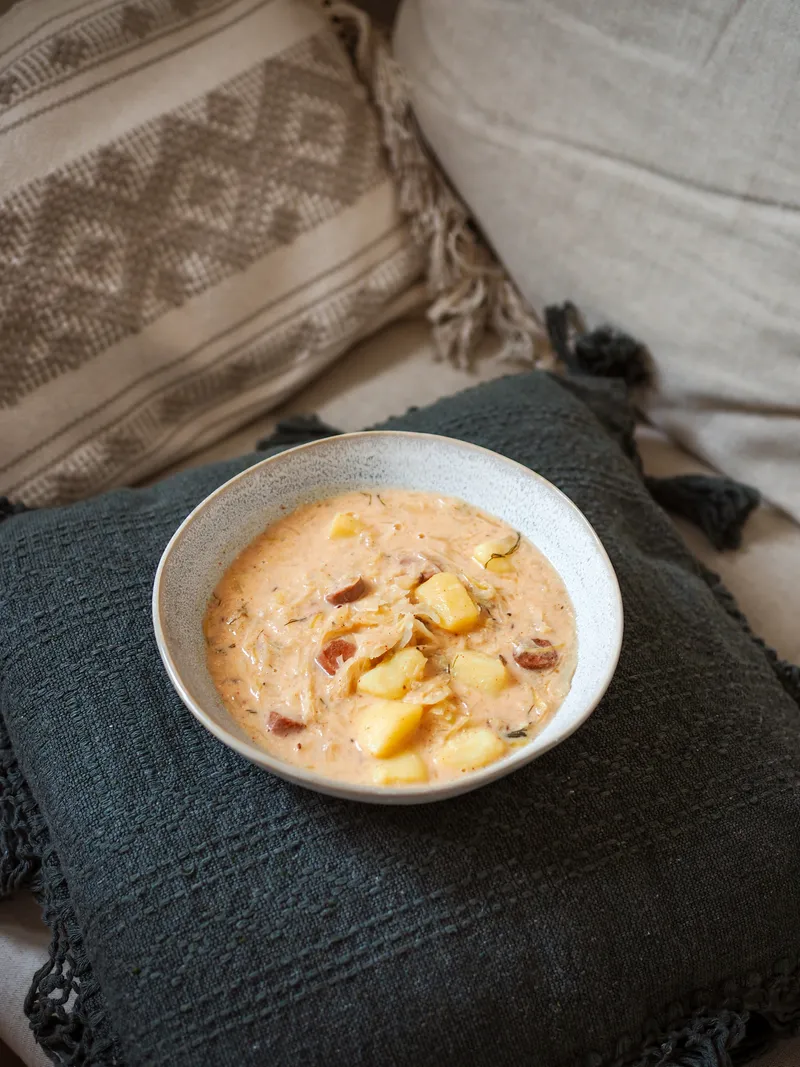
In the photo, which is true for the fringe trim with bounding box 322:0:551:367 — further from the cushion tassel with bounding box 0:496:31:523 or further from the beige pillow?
the cushion tassel with bounding box 0:496:31:523

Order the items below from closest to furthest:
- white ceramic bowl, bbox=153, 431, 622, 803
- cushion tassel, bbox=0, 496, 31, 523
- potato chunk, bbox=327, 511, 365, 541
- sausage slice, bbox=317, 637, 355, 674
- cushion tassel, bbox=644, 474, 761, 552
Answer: white ceramic bowl, bbox=153, 431, 622, 803, sausage slice, bbox=317, 637, 355, 674, potato chunk, bbox=327, 511, 365, 541, cushion tassel, bbox=0, 496, 31, 523, cushion tassel, bbox=644, 474, 761, 552

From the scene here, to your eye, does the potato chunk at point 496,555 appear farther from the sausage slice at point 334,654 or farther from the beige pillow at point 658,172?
the beige pillow at point 658,172

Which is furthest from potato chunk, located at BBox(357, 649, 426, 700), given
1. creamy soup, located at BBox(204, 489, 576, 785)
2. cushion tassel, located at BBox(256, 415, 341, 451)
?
cushion tassel, located at BBox(256, 415, 341, 451)

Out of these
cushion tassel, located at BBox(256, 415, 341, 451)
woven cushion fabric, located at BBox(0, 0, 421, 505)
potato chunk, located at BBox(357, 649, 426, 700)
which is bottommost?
cushion tassel, located at BBox(256, 415, 341, 451)

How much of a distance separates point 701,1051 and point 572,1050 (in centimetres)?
11

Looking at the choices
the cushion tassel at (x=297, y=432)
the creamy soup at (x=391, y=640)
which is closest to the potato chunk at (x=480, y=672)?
the creamy soup at (x=391, y=640)

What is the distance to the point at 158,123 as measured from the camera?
1195 millimetres

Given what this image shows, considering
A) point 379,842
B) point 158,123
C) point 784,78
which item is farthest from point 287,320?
point 379,842

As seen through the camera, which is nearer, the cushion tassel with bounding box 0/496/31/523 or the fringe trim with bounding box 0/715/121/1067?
the fringe trim with bounding box 0/715/121/1067

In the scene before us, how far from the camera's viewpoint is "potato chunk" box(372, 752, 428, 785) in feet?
2.39

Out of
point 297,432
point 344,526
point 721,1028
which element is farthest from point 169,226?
point 721,1028

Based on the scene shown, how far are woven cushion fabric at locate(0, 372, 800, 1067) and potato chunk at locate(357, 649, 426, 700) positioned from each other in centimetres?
10

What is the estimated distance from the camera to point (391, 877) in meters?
0.76

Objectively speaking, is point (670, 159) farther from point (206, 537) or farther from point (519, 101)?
point (206, 537)
